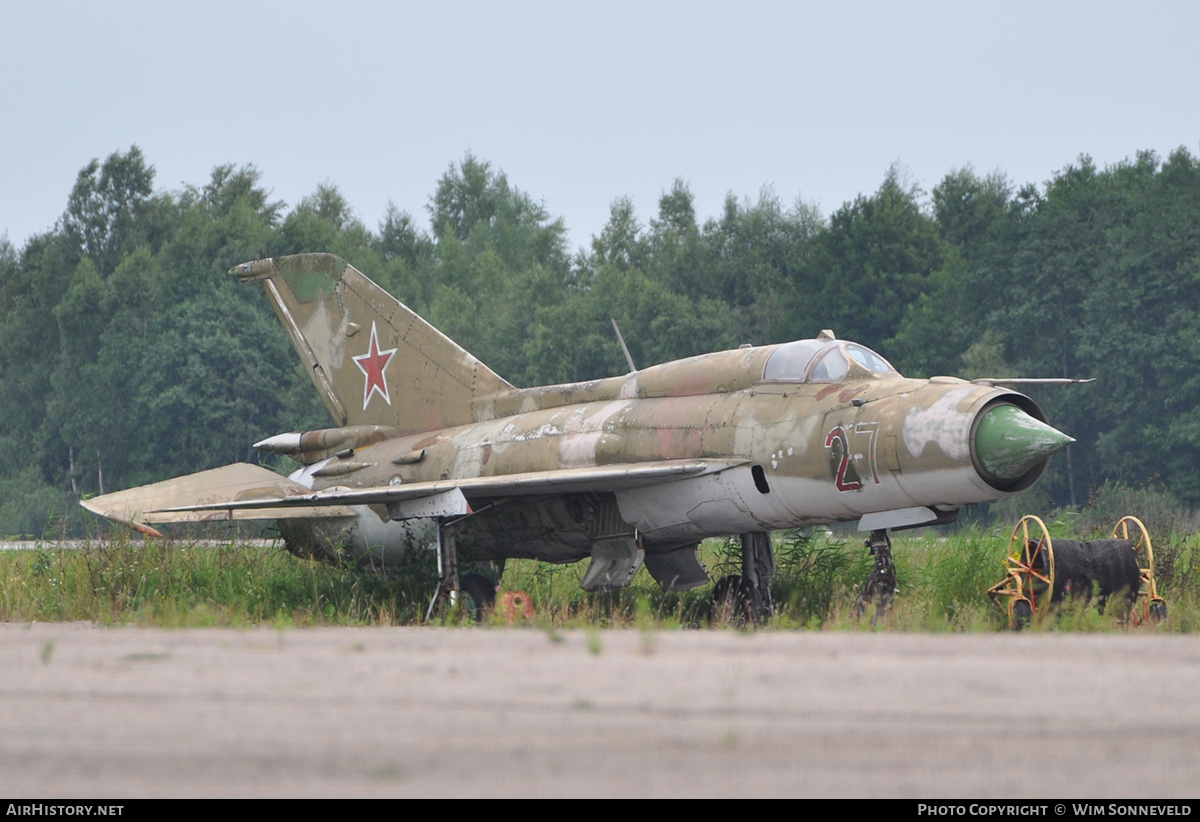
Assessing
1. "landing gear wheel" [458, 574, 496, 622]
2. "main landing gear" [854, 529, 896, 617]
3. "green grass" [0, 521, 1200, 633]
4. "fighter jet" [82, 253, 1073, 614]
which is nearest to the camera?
"green grass" [0, 521, 1200, 633]

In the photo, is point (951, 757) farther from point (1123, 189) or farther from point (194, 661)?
point (1123, 189)

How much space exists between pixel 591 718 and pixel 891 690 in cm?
137

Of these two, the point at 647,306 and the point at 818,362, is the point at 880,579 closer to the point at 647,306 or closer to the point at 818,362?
the point at 818,362

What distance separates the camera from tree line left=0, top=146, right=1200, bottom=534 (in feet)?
152

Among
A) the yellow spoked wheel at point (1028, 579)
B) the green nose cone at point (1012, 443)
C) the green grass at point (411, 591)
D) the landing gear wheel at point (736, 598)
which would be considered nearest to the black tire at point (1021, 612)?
the yellow spoked wheel at point (1028, 579)

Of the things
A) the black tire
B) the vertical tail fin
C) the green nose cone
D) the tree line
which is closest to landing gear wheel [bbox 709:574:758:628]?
the black tire

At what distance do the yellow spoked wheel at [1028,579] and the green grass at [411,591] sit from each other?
19cm

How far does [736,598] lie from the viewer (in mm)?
13859

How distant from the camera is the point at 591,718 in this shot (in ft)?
15.9

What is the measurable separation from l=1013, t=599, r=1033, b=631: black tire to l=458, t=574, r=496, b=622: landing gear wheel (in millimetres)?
5239

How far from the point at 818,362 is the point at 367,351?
6.38 metres

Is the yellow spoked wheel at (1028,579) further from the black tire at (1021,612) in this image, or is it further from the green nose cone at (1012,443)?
the green nose cone at (1012,443)

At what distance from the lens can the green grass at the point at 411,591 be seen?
11.0 m

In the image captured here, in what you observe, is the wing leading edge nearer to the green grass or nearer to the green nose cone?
the green grass
